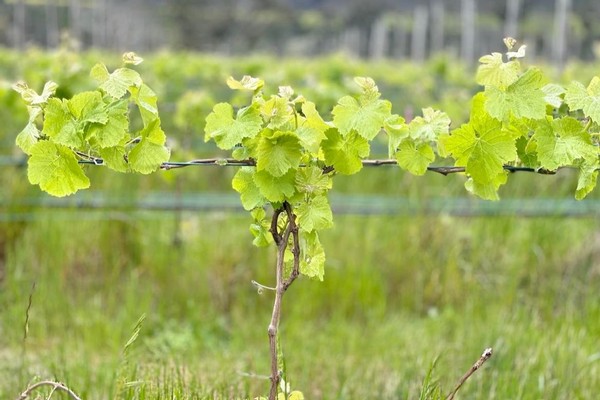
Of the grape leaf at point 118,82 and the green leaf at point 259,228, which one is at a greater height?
the grape leaf at point 118,82

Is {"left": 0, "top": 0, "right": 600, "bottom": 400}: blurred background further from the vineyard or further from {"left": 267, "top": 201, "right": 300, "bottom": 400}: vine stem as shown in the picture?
{"left": 267, "top": 201, "right": 300, "bottom": 400}: vine stem

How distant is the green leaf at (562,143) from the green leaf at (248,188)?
1.81 feet

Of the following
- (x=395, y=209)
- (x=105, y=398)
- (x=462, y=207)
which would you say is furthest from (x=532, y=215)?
(x=105, y=398)

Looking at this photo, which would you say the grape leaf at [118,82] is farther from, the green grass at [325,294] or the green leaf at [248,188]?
the green grass at [325,294]

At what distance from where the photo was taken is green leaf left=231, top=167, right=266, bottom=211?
1.59 m

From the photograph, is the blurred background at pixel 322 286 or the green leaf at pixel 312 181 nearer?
the green leaf at pixel 312 181

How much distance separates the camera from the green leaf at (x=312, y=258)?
1634mm

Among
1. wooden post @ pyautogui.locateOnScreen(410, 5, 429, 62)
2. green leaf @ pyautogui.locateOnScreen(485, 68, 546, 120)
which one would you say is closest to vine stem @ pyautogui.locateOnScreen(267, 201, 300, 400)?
green leaf @ pyautogui.locateOnScreen(485, 68, 546, 120)

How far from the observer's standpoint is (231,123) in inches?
61.7

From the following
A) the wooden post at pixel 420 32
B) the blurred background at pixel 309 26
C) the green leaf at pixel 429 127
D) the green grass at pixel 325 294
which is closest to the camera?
the green leaf at pixel 429 127

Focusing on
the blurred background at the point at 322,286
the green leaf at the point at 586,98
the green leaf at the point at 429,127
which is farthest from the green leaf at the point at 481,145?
the blurred background at the point at 322,286

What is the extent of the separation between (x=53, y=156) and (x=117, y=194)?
8.30 feet

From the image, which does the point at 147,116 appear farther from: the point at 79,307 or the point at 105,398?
the point at 79,307

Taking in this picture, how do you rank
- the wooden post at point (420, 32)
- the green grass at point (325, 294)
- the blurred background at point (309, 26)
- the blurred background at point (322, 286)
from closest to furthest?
the blurred background at point (322, 286)
the green grass at point (325, 294)
the blurred background at point (309, 26)
the wooden post at point (420, 32)
